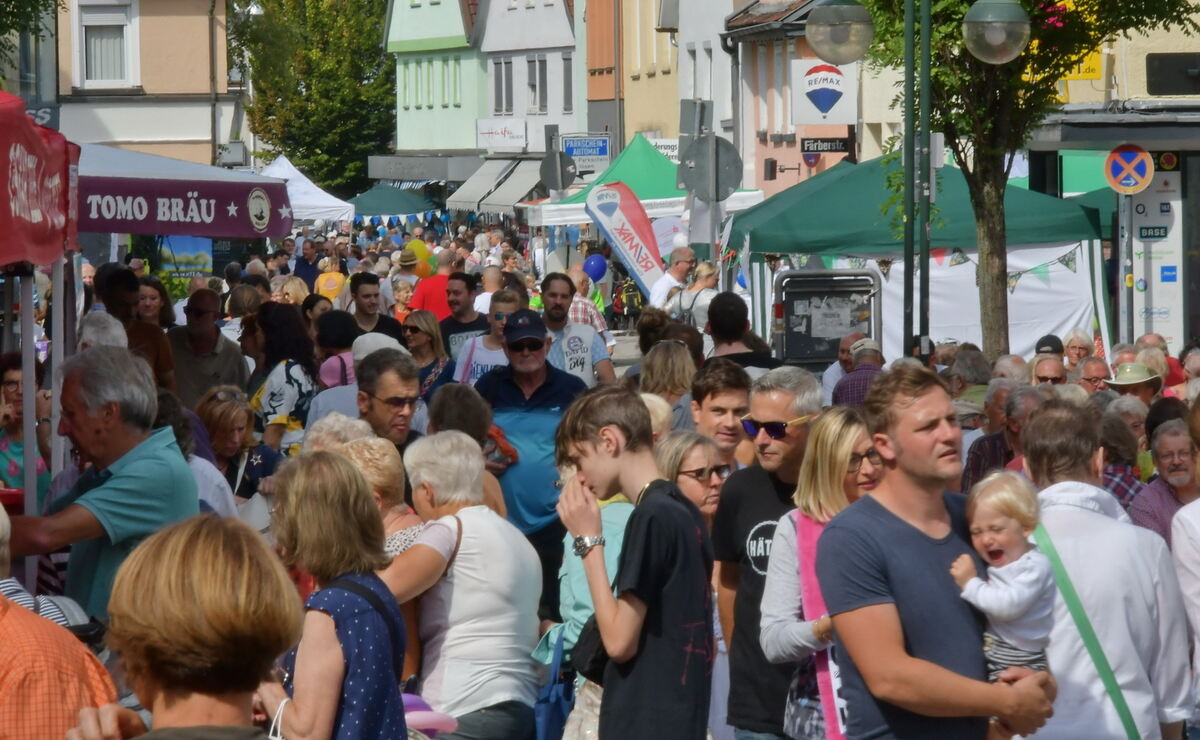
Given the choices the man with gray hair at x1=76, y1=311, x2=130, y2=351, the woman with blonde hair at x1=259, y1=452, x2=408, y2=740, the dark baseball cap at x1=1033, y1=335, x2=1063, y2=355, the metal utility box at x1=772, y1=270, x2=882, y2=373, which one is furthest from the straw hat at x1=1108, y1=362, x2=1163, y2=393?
the woman with blonde hair at x1=259, y1=452, x2=408, y2=740

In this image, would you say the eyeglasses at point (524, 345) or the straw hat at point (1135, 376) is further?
the straw hat at point (1135, 376)

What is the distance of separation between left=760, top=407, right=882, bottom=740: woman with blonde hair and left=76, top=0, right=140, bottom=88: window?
35658mm

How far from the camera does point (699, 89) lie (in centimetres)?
4541

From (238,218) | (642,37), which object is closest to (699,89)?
(642,37)

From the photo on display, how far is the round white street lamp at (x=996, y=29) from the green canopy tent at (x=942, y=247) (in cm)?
511

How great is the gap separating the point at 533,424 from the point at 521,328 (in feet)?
1.59

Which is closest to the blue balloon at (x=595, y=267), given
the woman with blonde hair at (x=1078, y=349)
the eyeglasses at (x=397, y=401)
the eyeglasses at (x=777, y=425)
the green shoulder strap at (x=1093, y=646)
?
the woman with blonde hair at (x=1078, y=349)

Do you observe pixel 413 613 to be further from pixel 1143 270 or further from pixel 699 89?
pixel 699 89

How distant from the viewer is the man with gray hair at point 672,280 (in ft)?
60.4

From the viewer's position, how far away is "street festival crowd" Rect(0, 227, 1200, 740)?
3.58 metres

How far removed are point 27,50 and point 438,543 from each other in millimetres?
27560

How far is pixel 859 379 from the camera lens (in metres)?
11.0

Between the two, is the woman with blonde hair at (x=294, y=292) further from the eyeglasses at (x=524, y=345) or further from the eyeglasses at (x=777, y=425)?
the eyeglasses at (x=777, y=425)

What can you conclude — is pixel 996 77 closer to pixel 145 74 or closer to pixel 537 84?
pixel 145 74
